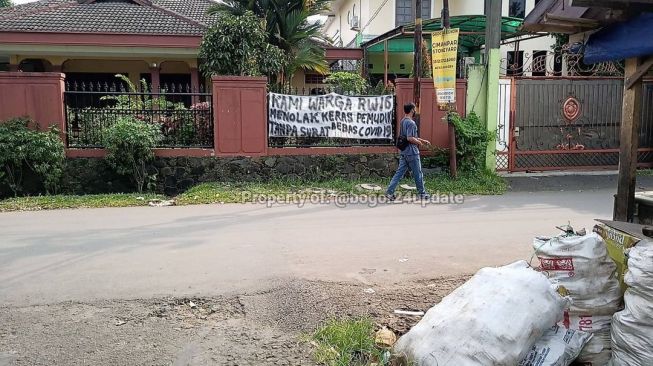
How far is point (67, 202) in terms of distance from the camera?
31.3 feet

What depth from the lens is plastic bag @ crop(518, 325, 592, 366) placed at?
10.6 feet

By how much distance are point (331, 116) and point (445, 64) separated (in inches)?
104

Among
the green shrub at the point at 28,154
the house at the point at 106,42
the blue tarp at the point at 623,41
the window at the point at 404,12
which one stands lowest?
the green shrub at the point at 28,154

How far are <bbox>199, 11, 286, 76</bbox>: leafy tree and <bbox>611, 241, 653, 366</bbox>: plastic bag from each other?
35.0 feet

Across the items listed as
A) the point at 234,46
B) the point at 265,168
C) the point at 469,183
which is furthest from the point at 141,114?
the point at 469,183

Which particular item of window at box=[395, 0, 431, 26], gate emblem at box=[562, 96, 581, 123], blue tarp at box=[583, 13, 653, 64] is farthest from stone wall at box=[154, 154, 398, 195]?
window at box=[395, 0, 431, 26]

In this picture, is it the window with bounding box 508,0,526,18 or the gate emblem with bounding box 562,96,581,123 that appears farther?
the window with bounding box 508,0,526,18

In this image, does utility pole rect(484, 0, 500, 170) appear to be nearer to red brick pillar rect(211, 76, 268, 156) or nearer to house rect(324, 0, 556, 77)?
red brick pillar rect(211, 76, 268, 156)

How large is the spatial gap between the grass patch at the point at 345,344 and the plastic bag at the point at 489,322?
37cm

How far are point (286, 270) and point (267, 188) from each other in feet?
17.3

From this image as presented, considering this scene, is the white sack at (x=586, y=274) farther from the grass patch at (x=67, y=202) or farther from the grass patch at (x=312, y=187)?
the grass patch at (x=67, y=202)

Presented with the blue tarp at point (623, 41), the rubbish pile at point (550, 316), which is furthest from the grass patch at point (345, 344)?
the blue tarp at point (623, 41)

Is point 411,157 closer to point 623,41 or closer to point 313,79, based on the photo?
point 623,41

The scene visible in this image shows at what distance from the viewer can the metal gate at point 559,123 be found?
12281mm
